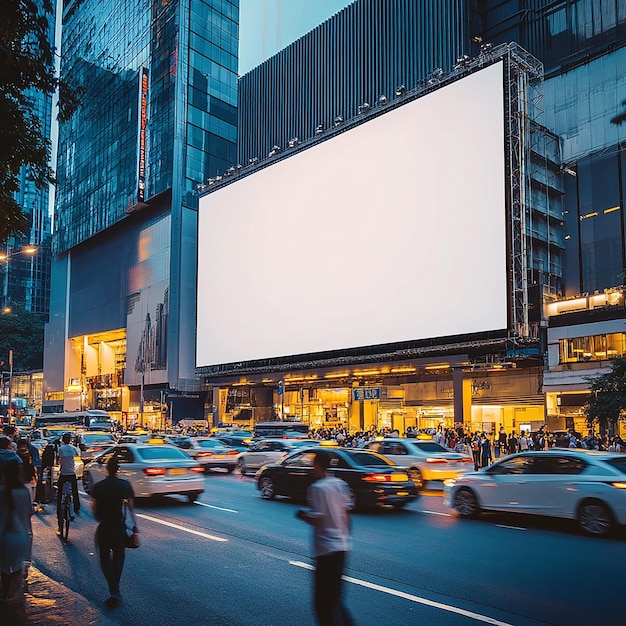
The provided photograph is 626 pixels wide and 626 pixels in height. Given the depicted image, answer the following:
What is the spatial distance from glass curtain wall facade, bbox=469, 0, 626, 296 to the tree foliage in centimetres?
9195

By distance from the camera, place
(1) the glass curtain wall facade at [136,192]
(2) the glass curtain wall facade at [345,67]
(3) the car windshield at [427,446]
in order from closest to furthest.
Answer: (3) the car windshield at [427,446], (2) the glass curtain wall facade at [345,67], (1) the glass curtain wall facade at [136,192]

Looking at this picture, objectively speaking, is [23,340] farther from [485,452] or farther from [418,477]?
[418,477]

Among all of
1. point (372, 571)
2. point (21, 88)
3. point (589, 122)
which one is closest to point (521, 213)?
point (589, 122)

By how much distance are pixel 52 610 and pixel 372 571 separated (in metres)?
4.21

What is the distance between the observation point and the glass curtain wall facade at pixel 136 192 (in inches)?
3317

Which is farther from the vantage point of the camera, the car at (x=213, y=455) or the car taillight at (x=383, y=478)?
the car at (x=213, y=455)

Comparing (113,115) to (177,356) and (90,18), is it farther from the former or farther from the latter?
(177,356)

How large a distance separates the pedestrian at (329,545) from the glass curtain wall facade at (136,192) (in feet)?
244

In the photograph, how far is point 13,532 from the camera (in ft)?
26.2

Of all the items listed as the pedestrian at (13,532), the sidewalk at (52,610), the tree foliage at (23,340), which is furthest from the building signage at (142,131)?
the pedestrian at (13,532)

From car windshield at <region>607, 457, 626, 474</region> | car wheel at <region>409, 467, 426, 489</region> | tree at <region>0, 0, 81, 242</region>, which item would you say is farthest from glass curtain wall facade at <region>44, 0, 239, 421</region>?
tree at <region>0, 0, 81, 242</region>

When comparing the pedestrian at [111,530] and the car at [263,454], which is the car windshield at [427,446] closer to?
the car at [263,454]

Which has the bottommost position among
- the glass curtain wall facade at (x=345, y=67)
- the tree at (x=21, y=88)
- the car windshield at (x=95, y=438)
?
the car windshield at (x=95, y=438)

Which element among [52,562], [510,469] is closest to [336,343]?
[510,469]
